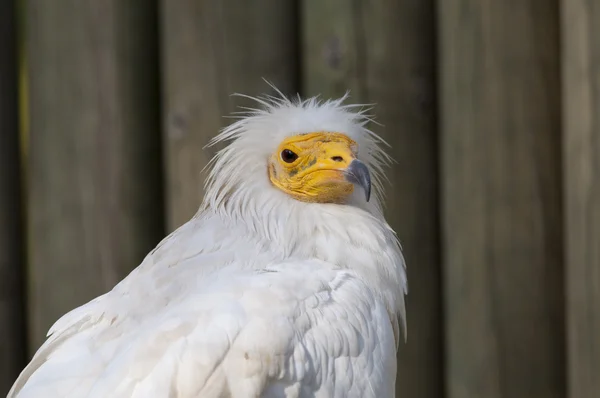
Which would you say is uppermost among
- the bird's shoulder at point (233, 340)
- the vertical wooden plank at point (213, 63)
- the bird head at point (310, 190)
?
the vertical wooden plank at point (213, 63)

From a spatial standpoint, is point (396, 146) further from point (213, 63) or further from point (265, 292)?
point (265, 292)

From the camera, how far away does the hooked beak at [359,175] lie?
242 centimetres

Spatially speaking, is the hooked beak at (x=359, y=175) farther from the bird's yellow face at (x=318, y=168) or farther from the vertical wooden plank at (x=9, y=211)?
the vertical wooden plank at (x=9, y=211)

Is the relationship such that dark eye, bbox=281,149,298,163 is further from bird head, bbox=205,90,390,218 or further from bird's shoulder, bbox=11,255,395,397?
bird's shoulder, bbox=11,255,395,397

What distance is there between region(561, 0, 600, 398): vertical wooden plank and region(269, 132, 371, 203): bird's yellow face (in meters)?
0.72

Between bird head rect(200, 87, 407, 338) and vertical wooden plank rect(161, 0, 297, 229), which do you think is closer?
bird head rect(200, 87, 407, 338)

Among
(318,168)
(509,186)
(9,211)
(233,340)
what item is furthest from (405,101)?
(9,211)

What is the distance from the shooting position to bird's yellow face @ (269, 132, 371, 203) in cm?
250

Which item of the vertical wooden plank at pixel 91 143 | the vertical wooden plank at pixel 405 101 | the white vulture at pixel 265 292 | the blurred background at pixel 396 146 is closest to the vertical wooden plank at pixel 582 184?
the blurred background at pixel 396 146

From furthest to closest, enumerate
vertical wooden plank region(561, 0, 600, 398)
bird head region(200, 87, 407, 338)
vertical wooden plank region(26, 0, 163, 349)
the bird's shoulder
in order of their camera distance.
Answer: vertical wooden plank region(26, 0, 163, 349) → vertical wooden plank region(561, 0, 600, 398) → bird head region(200, 87, 407, 338) → the bird's shoulder

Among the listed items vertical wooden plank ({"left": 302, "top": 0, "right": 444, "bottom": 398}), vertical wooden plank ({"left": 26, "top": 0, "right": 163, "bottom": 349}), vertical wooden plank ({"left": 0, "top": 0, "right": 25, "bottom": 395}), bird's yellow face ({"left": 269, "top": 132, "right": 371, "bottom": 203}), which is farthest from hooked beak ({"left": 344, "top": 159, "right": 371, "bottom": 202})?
vertical wooden plank ({"left": 0, "top": 0, "right": 25, "bottom": 395})

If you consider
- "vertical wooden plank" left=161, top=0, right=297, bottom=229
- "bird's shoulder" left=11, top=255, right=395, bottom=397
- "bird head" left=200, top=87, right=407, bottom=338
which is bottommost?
"bird's shoulder" left=11, top=255, right=395, bottom=397

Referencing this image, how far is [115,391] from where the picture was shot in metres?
1.95

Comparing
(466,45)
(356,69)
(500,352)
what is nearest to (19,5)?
(356,69)
